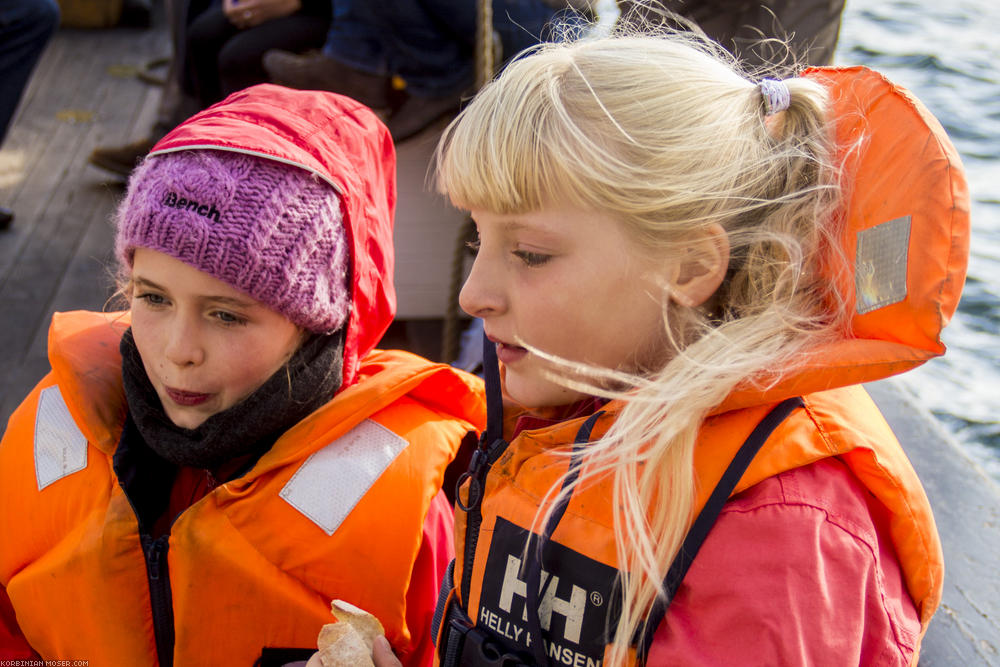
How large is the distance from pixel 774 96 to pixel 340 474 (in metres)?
0.90

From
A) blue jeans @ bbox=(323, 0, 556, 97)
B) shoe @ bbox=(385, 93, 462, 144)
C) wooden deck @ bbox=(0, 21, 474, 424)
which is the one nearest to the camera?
blue jeans @ bbox=(323, 0, 556, 97)

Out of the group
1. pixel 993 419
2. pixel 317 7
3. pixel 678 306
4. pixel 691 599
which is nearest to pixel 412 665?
pixel 691 599

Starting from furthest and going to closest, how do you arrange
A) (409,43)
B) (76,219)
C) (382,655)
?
1. (76,219)
2. (409,43)
3. (382,655)

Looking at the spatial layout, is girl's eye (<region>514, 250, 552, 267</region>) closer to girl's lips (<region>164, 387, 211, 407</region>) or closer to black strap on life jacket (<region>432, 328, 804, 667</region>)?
black strap on life jacket (<region>432, 328, 804, 667</region>)

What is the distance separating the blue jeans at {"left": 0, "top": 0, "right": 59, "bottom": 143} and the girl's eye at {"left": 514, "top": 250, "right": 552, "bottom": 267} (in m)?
2.92

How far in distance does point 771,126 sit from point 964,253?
307 mm

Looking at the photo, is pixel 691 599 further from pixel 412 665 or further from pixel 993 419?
pixel 993 419

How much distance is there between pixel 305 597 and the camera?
1.44 m

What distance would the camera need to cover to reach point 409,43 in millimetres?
2693

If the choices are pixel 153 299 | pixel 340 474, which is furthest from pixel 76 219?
pixel 340 474

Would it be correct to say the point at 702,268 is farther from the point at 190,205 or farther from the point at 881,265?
the point at 190,205

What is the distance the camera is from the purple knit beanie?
1.39 m

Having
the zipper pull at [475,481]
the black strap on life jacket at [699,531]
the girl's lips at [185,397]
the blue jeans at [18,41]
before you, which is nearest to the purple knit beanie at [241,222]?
the girl's lips at [185,397]

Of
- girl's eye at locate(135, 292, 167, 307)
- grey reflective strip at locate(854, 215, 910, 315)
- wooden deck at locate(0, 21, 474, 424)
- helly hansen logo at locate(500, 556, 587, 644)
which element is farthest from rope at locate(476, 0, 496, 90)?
helly hansen logo at locate(500, 556, 587, 644)
